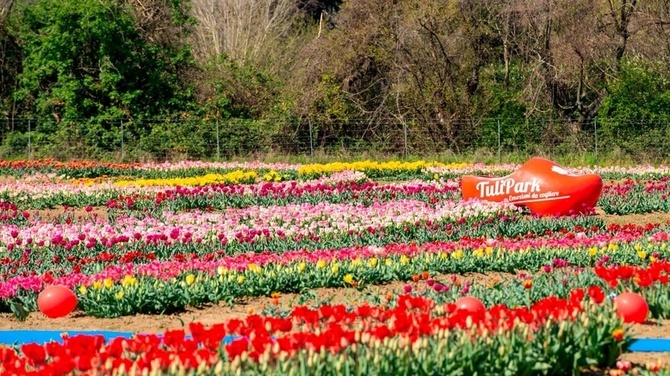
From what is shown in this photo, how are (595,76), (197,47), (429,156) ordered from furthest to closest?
(197,47) < (595,76) < (429,156)

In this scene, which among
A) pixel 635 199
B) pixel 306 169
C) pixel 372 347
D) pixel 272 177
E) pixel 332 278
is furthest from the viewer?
pixel 306 169

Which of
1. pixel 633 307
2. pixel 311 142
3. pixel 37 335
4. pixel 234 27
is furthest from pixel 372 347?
pixel 234 27

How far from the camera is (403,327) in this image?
536cm

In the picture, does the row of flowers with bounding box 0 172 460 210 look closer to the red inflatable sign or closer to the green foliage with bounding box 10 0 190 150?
the red inflatable sign

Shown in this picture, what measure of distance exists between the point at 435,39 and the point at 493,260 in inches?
958

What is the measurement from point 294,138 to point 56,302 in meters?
25.3

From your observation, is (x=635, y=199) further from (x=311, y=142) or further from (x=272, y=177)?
(x=311, y=142)

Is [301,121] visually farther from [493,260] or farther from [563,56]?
[493,260]

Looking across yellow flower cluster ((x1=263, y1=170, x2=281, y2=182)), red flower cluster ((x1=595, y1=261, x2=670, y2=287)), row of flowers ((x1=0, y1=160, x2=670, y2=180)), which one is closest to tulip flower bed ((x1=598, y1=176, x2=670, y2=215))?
row of flowers ((x1=0, y1=160, x2=670, y2=180))

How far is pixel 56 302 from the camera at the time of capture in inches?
315

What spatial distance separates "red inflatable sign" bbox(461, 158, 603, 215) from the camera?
1481 centimetres

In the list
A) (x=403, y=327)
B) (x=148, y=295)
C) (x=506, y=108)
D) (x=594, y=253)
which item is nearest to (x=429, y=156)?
(x=506, y=108)

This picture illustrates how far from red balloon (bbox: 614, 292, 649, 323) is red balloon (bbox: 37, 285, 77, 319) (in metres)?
3.97

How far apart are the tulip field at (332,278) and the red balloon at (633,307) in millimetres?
250
